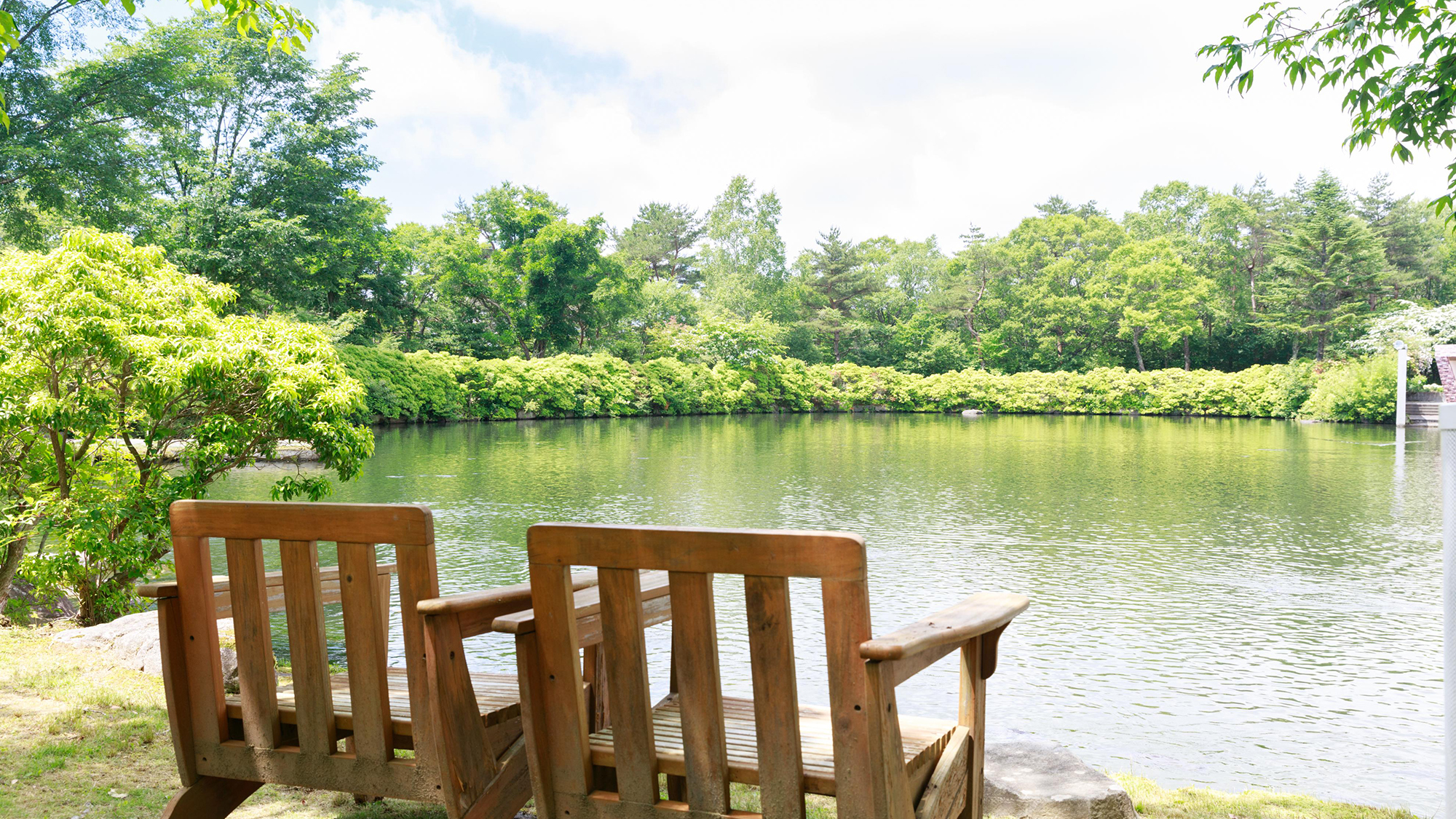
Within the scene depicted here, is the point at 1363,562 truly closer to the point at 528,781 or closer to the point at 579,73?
the point at 528,781

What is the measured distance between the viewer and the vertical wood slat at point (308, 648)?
1673 millimetres

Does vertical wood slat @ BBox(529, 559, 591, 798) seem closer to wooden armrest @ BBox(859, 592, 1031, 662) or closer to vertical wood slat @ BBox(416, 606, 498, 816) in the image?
vertical wood slat @ BBox(416, 606, 498, 816)

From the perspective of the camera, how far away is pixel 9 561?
15.9 ft

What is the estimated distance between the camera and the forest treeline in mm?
15906

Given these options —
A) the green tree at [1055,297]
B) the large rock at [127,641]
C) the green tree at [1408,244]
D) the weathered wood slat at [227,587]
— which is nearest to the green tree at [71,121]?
the large rock at [127,641]

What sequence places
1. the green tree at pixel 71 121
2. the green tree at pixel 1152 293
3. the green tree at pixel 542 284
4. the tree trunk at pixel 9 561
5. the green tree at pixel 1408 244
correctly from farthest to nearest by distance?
1. the green tree at pixel 1152 293
2. the green tree at pixel 1408 244
3. the green tree at pixel 542 284
4. the green tree at pixel 71 121
5. the tree trunk at pixel 9 561

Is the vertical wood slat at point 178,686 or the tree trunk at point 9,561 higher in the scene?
the vertical wood slat at point 178,686

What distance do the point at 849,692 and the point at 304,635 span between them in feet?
3.29

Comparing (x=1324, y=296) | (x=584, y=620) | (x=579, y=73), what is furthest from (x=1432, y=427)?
(x=579, y=73)

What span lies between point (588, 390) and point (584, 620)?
101ft

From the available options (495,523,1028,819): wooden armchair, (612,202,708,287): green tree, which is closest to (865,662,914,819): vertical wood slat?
(495,523,1028,819): wooden armchair

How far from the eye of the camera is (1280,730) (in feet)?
13.2

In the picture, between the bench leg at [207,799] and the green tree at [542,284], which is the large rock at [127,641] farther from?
the green tree at [542,284]

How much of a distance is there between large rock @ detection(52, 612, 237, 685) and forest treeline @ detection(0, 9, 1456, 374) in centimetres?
1250
